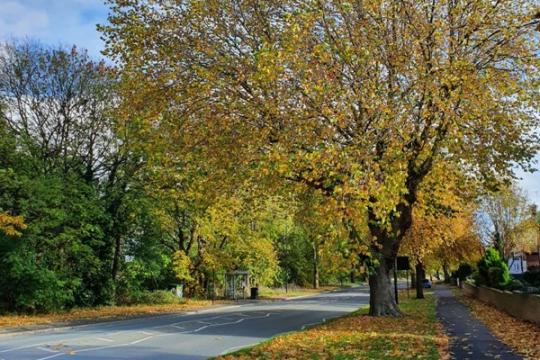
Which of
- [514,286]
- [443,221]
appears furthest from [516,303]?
[443,221]

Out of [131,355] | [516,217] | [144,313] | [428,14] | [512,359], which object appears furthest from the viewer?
[516,217]

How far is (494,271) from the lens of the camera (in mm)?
31297

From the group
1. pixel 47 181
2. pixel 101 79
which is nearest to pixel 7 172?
pixel 47 181

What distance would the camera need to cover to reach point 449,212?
24281 millimetres

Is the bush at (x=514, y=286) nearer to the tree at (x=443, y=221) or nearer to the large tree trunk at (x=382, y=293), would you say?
the tree at (x=443, y=221)

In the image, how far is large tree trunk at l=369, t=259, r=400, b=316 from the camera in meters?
20.5

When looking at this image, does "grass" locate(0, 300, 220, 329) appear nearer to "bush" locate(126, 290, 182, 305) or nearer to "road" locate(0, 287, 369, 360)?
"bush" locate(126, 290, 182, 305)

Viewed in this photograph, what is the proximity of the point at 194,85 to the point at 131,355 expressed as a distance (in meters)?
7.00

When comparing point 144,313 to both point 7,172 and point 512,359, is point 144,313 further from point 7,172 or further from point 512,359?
point 512,359

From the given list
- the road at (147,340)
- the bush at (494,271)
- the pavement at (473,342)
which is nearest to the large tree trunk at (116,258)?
the road at (147,340)

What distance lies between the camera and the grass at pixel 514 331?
12227 mm

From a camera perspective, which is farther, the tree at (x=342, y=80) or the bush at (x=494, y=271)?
the bush at (x=494, y=271)

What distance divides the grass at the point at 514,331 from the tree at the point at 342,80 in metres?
4.19

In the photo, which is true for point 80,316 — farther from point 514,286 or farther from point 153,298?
point 514,286
